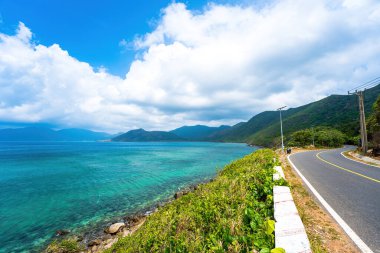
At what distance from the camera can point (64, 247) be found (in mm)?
11438

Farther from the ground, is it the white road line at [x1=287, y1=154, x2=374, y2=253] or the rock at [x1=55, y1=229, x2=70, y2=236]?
the white road line at [x1=287, y1=154, x2=374, y2=253]

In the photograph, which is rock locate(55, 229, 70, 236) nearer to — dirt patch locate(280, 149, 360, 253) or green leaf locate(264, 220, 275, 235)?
green leaf locate(264, 220, 275, 235)

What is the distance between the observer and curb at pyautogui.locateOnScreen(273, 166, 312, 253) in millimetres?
3330

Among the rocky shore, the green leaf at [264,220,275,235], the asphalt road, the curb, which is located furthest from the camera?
the rocky shore

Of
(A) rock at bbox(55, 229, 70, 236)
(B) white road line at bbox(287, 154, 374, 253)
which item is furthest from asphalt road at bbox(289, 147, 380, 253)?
(A) rock at bbox(55, 229, 70, 236)

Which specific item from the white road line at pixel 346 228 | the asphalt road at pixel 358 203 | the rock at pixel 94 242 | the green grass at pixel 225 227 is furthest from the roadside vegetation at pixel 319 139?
the rock at pixel 94 242

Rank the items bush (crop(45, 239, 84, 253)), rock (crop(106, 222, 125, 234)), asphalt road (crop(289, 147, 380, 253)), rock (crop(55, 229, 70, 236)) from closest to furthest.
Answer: asphalt road (crop(289, 147, 380, 253))
bush (crop(45, 239, 84, 253))
rock (crop(106, 222, 125, 234))
rock (crop(55, 229, 70, 236))

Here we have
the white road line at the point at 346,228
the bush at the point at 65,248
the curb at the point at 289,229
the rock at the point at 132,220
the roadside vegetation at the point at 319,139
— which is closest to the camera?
the curb at the point at 289,229

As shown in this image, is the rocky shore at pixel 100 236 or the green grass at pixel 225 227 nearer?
the green grass at pixel 225 227

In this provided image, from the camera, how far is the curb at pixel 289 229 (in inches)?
131

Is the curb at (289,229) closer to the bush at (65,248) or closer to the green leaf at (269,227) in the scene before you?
the green leaf at (269,227)

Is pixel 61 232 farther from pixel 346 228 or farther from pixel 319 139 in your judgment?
pixel 319 139

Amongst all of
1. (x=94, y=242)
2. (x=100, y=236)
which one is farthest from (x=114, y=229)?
(x=94, y=242)

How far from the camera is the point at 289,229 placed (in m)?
3.89
